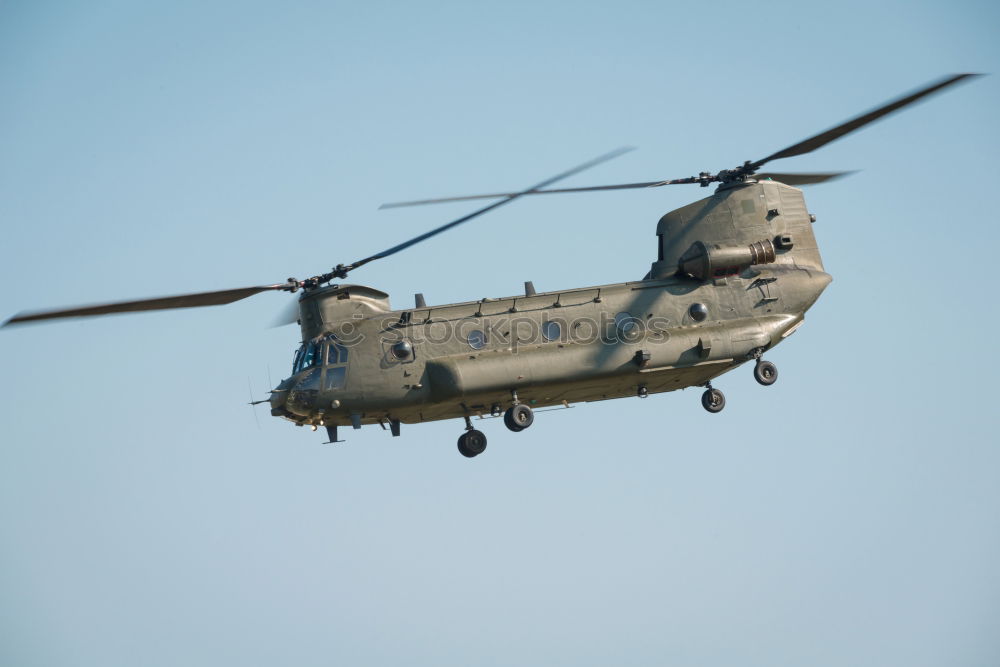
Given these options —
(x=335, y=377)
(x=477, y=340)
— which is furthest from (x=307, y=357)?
(x=477, y=340)

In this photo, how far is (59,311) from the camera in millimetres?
26469

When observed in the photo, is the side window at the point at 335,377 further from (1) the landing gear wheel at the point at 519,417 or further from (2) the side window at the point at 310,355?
(1) the landing gear wheel at the point at 519,417

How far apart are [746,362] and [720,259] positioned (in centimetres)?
265

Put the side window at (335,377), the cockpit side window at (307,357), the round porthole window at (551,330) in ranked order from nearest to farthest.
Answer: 1. the side window at (335,377)
2. the cockpit side window at (307,357)
3. the round porthole window at (551,330)

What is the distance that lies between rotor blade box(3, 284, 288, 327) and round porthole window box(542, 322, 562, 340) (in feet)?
21.2

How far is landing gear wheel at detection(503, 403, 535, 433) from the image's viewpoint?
95.7 ft

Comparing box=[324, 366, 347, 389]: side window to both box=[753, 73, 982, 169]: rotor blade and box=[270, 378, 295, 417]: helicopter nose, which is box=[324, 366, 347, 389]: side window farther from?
box=[753, 73, 982, 169]: rotor blade

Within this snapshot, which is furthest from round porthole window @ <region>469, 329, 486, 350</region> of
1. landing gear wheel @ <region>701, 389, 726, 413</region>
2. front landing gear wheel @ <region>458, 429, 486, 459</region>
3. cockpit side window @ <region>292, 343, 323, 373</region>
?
landing gear wheel @ <region>701, 389, 726, 413</region>

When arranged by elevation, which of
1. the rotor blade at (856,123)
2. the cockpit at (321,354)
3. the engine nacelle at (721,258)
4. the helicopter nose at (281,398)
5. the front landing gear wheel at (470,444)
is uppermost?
the rotor blade at (856,123)

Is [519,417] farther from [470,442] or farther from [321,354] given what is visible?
[321,354]

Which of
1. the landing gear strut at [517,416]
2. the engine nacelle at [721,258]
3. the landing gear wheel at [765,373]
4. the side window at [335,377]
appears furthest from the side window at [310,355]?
the landing gear wheel at [765,373]

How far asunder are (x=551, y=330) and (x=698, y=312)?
12.3 feet

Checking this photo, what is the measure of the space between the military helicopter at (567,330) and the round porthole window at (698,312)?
0.04 metres

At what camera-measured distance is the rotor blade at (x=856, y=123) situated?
26.7 meters
